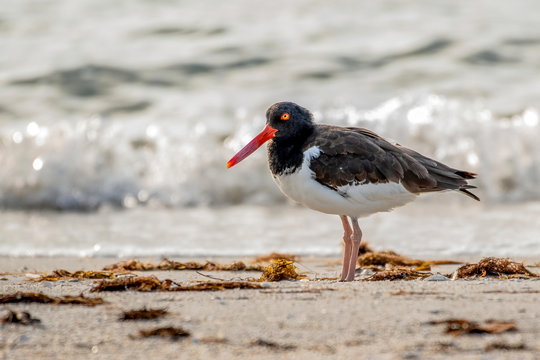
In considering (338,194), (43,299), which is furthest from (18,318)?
(338,194)

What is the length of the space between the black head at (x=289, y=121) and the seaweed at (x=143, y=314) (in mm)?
2363

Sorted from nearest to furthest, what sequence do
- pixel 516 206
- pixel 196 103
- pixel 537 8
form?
pixel 516 206
pixel 196 103
pixel 537 8

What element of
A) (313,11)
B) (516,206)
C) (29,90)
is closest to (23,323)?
(516,206)

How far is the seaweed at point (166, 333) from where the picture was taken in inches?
145

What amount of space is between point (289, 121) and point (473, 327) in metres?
2.78

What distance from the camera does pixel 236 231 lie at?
924 cm

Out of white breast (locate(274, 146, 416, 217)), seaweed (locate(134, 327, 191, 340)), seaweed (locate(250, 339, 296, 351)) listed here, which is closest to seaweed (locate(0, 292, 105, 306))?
seaweed (locate(134, 327, 191, 340))

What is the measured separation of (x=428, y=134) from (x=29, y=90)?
7.96 metres

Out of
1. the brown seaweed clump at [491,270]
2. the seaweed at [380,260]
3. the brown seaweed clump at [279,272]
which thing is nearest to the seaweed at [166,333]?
the brown seaweed clump at [279,272]

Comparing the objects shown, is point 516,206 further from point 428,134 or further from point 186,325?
point 186,325

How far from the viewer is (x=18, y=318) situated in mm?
3910

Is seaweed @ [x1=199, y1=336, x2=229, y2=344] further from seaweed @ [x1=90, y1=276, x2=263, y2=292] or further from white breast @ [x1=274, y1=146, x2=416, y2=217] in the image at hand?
white breast @ [x1=274, y1=146, x2=416, y2=217]

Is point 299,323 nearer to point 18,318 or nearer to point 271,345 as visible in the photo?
point 271,345

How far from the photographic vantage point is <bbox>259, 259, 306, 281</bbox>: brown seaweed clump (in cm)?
547
